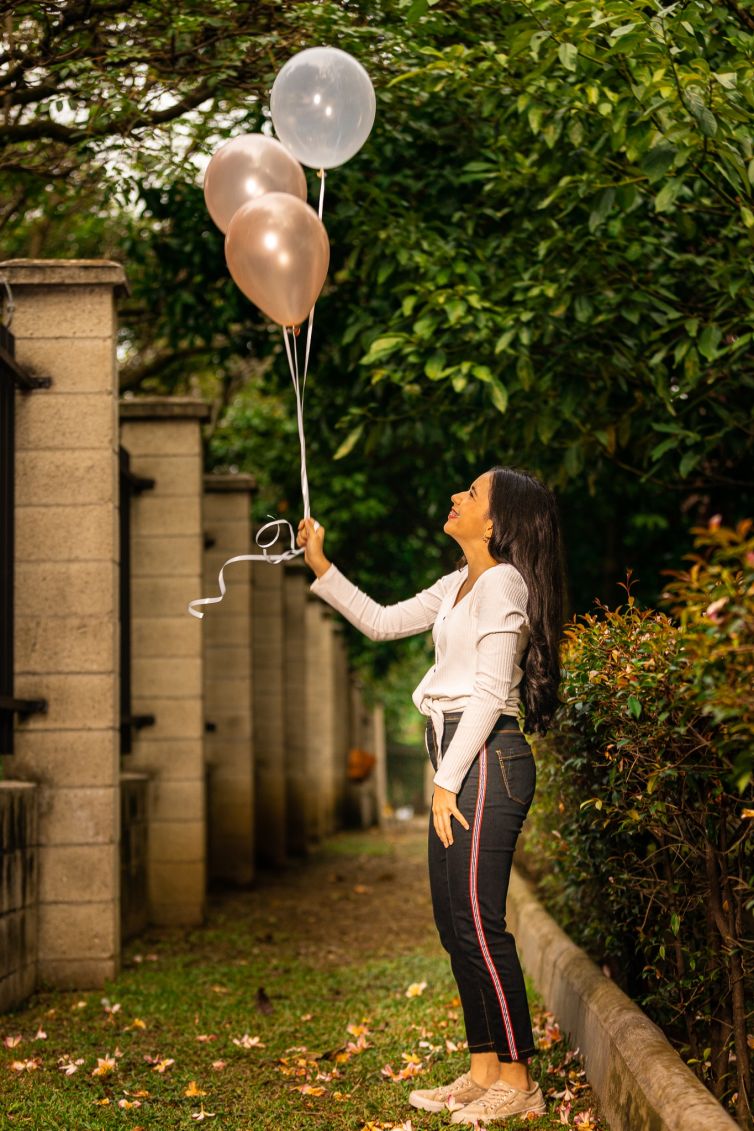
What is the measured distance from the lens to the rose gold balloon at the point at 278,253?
15.4 feet

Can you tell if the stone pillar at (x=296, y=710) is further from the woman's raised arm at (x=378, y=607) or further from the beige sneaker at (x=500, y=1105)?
the beige sneaker at (x=500, y=1105)

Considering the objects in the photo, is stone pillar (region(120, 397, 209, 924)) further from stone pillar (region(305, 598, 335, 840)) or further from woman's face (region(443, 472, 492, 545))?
stone pillar (region(305, 598, 335, 840))

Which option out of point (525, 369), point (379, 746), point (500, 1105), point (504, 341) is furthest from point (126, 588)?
point (379, 746)

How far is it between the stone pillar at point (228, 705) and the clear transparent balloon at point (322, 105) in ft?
21.2

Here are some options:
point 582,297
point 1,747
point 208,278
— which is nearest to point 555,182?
point 582,297

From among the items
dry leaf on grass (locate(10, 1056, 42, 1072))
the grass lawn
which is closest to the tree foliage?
the grass lawn

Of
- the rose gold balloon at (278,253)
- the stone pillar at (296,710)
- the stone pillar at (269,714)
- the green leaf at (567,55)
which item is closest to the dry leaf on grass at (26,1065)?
the rose gold balloon at (278,253)

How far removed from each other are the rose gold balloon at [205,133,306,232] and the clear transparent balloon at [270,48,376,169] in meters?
0.09

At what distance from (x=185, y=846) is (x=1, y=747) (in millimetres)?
2918

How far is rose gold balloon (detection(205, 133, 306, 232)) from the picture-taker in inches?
209

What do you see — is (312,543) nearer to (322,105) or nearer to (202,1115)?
(322,105)

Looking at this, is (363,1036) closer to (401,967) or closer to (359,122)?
(401,967)

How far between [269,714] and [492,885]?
9.87 m

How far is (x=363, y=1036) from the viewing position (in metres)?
5.65
